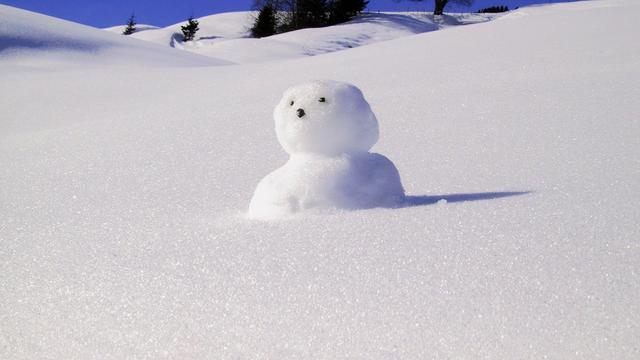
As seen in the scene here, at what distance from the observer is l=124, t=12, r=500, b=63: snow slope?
1648 centimetres

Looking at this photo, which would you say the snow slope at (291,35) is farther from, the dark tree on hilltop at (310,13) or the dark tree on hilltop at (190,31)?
the dark tree on hilltop at (310,13)

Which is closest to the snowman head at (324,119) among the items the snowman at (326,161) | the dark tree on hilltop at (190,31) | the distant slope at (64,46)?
the snowman at (326,161)

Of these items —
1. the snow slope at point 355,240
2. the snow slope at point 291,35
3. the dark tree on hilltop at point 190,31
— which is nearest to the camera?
the snow slope at point 355,240

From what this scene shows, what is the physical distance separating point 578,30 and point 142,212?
5.68 metres

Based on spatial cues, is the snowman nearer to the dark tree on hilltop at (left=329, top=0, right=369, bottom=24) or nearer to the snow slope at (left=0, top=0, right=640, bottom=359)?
the snow slope at (left=0, top=0, right=640, bottom=359)

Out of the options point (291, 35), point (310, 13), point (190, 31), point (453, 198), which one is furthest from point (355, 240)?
point (310, 13)

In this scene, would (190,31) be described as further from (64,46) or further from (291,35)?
(64,46)

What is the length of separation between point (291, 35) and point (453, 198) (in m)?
16.6

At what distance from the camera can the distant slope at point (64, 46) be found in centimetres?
953

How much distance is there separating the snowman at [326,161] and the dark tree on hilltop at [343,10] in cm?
2218

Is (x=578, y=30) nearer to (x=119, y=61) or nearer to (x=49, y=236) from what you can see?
(x=49, y=236)

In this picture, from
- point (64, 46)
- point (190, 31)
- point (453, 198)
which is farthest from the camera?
point (190, 31)

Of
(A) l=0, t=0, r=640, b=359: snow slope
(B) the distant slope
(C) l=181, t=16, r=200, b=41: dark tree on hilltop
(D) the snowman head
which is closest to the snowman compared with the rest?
(D) the snowman head

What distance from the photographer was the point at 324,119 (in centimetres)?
217
